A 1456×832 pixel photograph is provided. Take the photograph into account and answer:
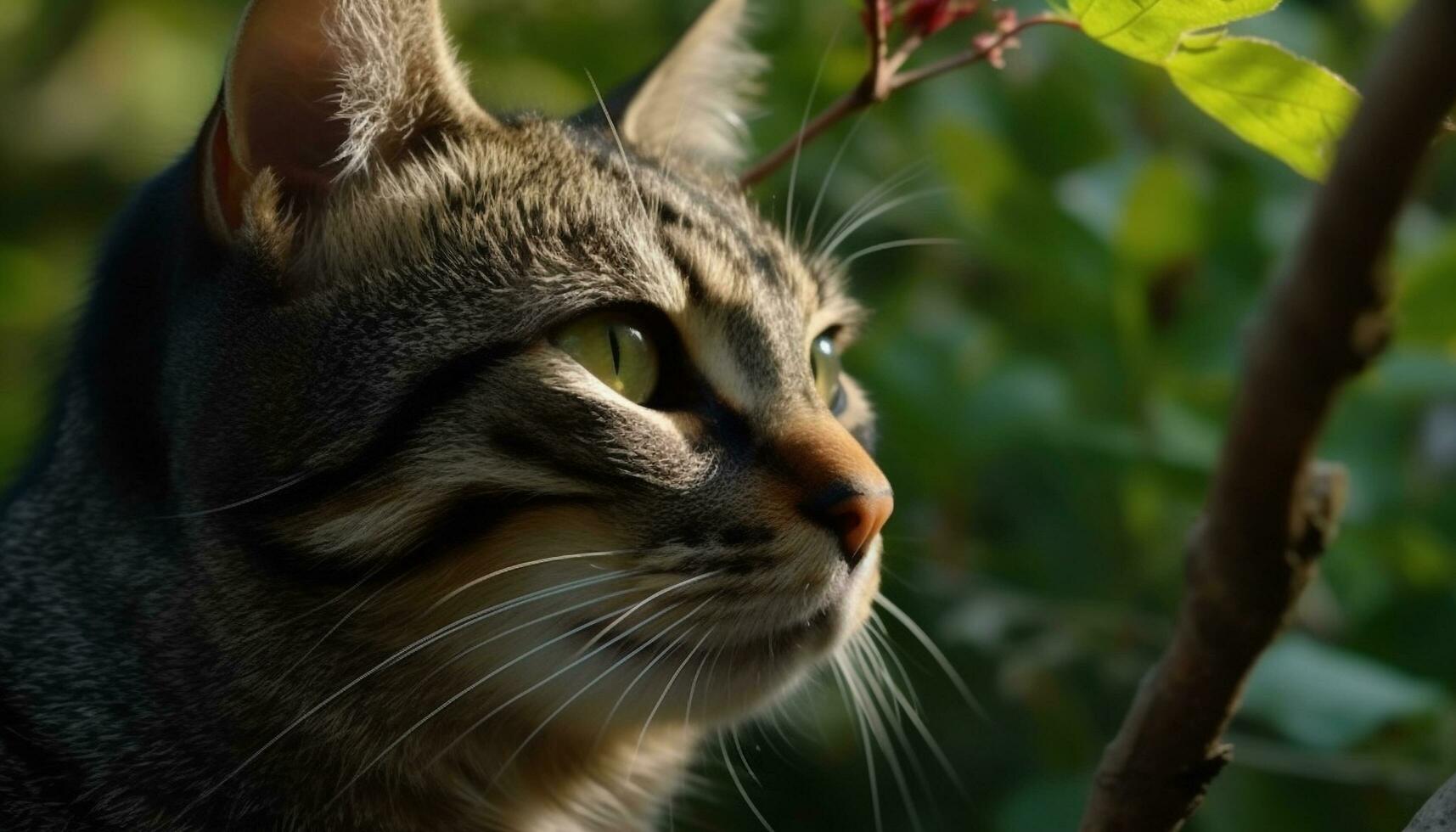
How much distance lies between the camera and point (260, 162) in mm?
2029

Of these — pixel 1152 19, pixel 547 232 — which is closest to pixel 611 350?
pixel 547 232

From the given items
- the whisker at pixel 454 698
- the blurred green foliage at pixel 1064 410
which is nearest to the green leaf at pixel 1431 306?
the blurred green foliage at pixel 1064 410

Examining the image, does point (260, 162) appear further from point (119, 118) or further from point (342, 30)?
point (119, 118)

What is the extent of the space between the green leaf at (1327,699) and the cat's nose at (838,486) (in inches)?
28.5

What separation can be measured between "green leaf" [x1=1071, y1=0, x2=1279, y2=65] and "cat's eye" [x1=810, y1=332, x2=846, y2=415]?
3.13 feet

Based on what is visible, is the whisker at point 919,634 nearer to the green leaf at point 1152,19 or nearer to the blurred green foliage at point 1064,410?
the blurred green foliage at point 1064,410

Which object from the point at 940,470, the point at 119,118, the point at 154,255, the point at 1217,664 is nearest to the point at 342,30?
the point at 154,255

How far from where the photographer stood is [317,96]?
2045 millimetres

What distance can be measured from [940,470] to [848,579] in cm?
147

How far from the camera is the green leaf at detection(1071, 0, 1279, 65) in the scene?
1510mm

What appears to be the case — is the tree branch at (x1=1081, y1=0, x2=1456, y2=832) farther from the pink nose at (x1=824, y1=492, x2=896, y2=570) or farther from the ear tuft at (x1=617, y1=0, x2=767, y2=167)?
the ear tuft at (x1=617, y1=0, x2=767, y2=167)

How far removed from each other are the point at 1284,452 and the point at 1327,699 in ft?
5.30

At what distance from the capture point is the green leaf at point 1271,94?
154 cm

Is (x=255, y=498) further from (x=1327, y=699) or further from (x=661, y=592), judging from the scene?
(x=1327, y=699)
